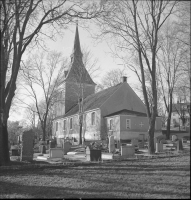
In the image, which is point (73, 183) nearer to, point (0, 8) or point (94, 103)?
point (0, 8)

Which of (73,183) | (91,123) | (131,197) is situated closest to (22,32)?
(73,183)

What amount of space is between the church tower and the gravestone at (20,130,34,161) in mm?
18642

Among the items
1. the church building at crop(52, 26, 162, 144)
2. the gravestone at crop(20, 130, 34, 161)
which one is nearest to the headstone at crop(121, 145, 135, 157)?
the gravestone at crop(20, 130, 34, 161)

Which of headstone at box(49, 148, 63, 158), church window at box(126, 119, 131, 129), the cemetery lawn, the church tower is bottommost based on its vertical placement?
headstone at box(49, 148, 63, 158)

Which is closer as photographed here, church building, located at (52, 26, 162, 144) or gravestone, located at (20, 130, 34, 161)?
gravestone, located at (20, 130, 34, 161)

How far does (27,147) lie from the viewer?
15.7m

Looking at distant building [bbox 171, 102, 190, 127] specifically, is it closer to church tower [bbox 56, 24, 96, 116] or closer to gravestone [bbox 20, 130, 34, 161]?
gravestone [bbox 20, 130, 34, 161]

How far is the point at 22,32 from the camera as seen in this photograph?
12.4 metres

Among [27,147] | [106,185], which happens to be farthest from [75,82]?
[106,185]

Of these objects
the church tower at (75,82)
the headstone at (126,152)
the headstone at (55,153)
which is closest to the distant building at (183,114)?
the headstone at (126,152)

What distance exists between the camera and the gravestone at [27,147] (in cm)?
1548

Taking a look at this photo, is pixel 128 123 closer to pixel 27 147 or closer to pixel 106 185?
pixel 27 147

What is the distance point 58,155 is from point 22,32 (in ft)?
27.5

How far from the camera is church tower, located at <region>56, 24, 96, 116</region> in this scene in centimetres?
3453
